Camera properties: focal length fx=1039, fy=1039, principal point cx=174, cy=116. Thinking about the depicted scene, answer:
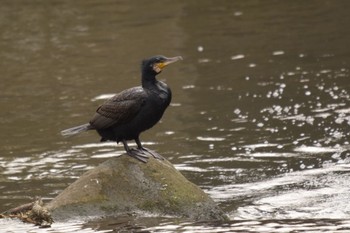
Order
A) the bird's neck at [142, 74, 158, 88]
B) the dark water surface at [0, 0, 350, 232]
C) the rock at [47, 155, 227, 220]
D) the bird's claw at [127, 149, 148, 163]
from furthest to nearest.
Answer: the dark water surface at [0, 0, 350, 232] < the bird's claw at [127, 149, 148, 163] < the bird's neck at [142, 74, 158, 88] < the rock at [47, 155, 227, 220]

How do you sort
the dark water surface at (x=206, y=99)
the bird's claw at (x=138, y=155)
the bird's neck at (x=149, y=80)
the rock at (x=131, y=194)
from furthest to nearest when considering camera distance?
1. the dark water surface at (x=206, y=99)
2. the bird's claw at (x=138, y=155)
3. the bird's neck at (x=149, y=80)
4. the rock at (x=131, y=194)

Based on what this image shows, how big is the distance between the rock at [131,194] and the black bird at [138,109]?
7.6 inches

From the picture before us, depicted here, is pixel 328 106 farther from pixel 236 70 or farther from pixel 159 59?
pixel 159 59

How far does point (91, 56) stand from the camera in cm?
2095

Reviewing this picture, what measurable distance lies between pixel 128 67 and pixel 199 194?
9.60 m

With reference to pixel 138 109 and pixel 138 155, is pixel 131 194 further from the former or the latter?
pixel 138 109

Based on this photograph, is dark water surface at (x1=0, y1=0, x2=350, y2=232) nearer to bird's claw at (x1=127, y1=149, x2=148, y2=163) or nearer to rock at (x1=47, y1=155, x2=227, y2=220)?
rock at (x1=47, y1=155, x2=227, y2=220)

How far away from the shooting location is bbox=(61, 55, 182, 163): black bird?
33.3ft

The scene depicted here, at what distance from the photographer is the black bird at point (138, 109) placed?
400 inches

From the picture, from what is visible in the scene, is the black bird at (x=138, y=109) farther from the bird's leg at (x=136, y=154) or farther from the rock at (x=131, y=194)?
the rock at (x=131, y=194)

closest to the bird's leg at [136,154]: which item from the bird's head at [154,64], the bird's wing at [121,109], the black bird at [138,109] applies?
the black bird at [138,109]

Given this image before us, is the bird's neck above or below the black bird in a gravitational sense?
above

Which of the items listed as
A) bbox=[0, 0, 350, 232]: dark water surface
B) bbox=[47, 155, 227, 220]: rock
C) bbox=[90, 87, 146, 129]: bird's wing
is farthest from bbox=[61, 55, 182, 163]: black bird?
bbox=[0, 0, 350, 232]: dark water surface

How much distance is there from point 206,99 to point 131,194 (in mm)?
6987
